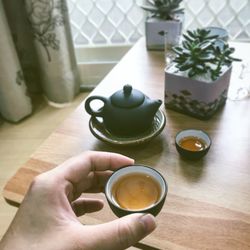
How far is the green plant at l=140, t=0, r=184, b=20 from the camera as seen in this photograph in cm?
107

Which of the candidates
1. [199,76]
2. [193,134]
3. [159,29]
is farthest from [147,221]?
[159,29]

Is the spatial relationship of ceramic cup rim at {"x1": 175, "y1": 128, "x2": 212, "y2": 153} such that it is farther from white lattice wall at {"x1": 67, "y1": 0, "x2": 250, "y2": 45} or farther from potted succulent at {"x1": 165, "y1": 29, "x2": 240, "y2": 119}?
white lattice wall at {"x1": 67, "y1": 0, "x2": 250, "y2": 45}

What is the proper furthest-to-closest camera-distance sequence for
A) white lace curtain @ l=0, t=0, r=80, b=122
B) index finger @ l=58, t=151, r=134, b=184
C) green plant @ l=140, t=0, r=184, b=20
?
white lace curtain @ l=0, t=0, r=80, b=122 → green plant @ l=140, t=0, r=184, b=20 → index finger @ l=58, t=151, r=134, b=184

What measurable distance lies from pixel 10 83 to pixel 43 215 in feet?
3.69

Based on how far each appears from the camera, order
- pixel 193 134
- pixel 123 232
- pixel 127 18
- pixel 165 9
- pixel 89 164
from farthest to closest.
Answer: pixel 127 18
pixel 165 9
pixel 193 134
pixel 89 164
pixel 123 232

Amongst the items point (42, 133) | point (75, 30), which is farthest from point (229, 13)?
point (42, 133)

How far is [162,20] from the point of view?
109cm

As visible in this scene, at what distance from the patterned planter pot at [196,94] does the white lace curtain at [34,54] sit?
84cm

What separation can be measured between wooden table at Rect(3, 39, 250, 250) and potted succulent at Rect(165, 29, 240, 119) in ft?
0.12

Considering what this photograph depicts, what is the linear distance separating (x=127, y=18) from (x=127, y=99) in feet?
3.45

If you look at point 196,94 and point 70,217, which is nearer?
point 70,217

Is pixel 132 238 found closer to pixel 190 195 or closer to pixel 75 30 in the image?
pixel 190 195

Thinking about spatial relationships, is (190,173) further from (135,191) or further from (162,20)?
(162,20)

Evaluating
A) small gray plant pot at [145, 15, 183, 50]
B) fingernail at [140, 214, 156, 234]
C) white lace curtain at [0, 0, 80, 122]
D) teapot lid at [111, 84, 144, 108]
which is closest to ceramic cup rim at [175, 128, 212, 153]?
teapot lid at [111, 84, 144, 108]
